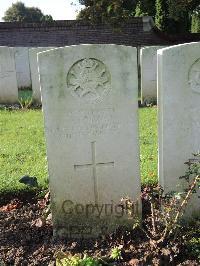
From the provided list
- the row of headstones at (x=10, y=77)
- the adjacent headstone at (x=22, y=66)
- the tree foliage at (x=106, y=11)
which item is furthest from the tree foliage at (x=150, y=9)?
the row of headstones at (x=10, y=77)

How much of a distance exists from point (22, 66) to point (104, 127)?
11146 millimetres

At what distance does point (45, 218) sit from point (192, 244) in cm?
140

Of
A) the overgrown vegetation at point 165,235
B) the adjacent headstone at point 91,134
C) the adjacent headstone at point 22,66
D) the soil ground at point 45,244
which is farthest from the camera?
the adjacent headstone at point 22,66

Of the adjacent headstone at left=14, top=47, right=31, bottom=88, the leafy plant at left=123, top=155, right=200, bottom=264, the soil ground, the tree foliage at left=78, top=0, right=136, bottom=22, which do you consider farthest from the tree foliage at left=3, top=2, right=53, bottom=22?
the leafy plant at left=123, top=155, right=200, bottom=264

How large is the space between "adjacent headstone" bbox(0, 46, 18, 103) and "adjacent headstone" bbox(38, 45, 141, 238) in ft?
24.9

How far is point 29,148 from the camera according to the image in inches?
260

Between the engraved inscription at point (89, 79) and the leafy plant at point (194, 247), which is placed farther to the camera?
the engraved inscription at point (89, 79)

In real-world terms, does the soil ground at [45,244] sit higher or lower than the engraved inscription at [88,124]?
lower

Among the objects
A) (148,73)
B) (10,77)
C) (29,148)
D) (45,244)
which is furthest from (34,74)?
(45,244)

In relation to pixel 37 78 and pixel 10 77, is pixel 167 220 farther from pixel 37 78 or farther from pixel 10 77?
pixel 10 77

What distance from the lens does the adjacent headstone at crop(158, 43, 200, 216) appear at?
3.68m

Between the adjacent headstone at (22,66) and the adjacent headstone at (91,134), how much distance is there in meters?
11.0

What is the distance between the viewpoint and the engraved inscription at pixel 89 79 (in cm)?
366

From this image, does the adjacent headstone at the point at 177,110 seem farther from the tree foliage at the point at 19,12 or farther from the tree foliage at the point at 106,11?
the tree foliage at the point at 19,12
